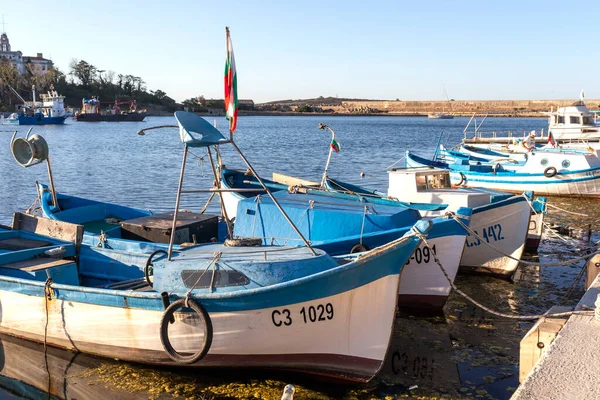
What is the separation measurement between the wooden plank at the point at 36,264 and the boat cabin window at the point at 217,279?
137 inches

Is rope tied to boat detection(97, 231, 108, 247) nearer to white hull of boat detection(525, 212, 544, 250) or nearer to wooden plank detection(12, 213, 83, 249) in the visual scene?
wooden plank detection(12, 213, 83, 249)

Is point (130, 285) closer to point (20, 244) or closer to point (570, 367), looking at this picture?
point (20, 244)

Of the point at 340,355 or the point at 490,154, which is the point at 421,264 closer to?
the point at 340,355

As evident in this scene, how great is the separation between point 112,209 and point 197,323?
8.31 metres

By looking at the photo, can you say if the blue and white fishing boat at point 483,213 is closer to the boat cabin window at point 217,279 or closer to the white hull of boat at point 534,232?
the white hull of boat at point 534,232

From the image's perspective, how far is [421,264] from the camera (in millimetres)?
12289

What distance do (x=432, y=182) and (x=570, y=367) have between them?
33.0 feet

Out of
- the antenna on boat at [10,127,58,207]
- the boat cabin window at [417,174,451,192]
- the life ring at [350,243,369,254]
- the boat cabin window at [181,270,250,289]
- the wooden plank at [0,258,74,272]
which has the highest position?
the antenna on boat at [10,127,58,207]

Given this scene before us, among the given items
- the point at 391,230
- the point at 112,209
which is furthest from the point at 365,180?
the point at 391,230

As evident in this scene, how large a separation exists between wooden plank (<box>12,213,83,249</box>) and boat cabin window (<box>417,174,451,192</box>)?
29.3ft

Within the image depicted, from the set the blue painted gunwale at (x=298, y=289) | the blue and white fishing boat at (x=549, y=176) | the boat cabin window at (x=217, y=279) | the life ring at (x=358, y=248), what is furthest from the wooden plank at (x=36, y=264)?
the blue and white fishing boat at (x=549, y=176)

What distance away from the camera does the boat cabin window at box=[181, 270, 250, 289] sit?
355 inches

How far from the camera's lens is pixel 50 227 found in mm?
12906

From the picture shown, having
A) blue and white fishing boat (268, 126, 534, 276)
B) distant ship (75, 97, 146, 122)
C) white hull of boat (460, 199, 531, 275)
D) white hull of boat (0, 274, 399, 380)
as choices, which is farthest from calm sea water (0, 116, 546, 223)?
distant ship (75, 97, 146, 122)
